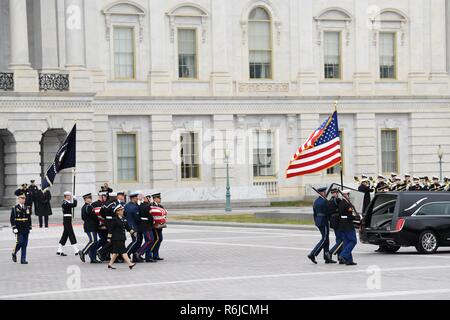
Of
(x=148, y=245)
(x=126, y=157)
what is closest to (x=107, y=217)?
(x=148, y=245)

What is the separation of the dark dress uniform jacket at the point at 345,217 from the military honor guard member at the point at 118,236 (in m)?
5.05

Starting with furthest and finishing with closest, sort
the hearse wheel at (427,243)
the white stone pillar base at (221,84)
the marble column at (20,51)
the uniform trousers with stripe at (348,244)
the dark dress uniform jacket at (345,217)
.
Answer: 1. the white stone pillar base at (221,84)
2. the marble column at (20,51)
3. the hearse wheel at (427,243)
4. the dark dress uniform jacket at (345,217)
5. the uniform trousers with stripe at (348,244)

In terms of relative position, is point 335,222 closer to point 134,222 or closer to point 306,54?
point 134,222

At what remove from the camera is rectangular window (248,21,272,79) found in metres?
64.8

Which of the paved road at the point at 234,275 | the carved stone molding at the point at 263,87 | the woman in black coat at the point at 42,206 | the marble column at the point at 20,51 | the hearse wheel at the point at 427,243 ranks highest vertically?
the marble column at the point at 20,51

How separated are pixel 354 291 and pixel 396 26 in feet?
156

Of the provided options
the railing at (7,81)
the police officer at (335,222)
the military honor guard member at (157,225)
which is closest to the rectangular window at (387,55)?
the railing at (7,81)

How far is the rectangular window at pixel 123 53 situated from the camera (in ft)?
202

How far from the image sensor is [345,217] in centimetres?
2812

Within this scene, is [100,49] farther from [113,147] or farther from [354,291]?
[354,291]

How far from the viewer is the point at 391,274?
2470 centimetres

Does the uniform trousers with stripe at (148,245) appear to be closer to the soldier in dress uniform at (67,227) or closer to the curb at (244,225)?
the soldier in dress uniform at (67,227)

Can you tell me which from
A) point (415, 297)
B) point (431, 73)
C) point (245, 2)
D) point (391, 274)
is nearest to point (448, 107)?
point (431, 73)

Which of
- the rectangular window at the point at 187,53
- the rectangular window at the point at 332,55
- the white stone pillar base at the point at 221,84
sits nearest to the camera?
the rectangular window at the point at 187,53
